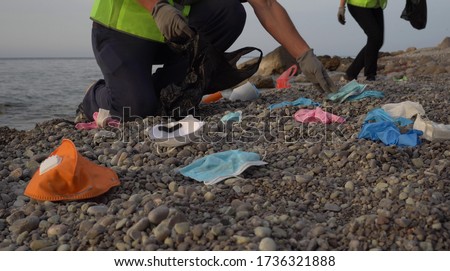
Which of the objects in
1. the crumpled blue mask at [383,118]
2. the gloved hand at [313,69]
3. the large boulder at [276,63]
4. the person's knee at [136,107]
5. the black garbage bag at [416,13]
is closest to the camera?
the crumpled blue mask at [383,118]

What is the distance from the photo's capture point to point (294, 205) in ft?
6.99

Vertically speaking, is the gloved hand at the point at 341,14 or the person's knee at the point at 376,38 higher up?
the gloved hand at the point at 341,14

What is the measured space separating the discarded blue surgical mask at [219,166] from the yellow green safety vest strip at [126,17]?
150 centimetres

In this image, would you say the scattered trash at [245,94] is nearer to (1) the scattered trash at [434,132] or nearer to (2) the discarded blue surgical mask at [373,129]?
(2) the discarded blue surgical mask at [373,129]

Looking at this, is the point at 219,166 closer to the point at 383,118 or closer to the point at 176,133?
the point at 176,133

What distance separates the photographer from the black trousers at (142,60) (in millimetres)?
3785

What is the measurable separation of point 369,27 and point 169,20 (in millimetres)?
3319

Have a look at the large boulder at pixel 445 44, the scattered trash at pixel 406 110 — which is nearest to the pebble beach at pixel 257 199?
the scattered trash at pixel 406 110

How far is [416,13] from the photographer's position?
638 centimetres

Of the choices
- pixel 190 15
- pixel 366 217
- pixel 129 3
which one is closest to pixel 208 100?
pixel 190 15

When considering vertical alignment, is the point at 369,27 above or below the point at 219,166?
above

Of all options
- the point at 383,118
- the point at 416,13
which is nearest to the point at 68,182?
the point at 383,118

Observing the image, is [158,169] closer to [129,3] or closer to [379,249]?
[379,249]

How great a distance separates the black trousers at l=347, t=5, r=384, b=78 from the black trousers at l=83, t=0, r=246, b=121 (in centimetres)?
217
